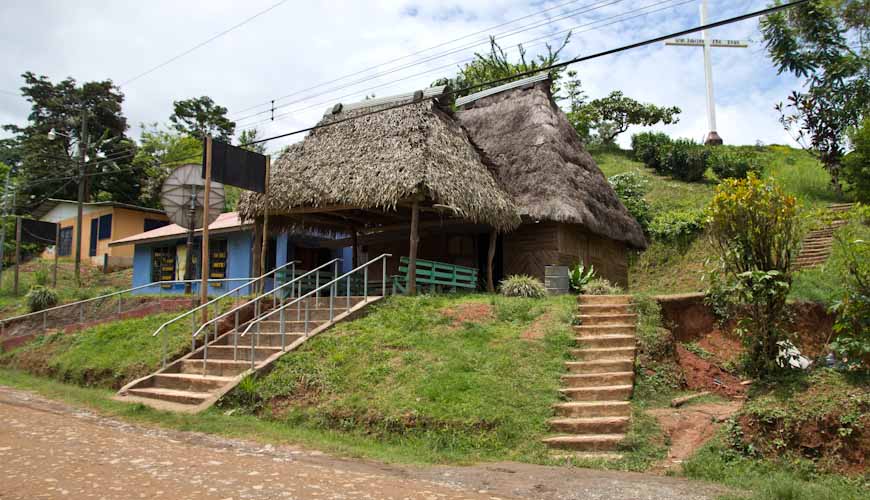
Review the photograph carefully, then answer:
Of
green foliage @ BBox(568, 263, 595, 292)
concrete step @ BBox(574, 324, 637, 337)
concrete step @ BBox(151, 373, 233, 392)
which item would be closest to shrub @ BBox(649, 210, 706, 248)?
green foliage @ BBox(568, 263, 595, 292)

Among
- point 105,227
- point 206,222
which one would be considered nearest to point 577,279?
point 206,222

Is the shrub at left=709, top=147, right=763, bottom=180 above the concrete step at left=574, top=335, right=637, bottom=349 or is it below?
above

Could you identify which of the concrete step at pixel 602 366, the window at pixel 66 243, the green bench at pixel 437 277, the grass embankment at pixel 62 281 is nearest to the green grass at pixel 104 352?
the grass embankment at pixel 62 281

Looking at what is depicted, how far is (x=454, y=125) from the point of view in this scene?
15078 mm

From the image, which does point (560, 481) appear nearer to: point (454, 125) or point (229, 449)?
point (229, 449)

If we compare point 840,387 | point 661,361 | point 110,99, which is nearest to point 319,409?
point 661,361

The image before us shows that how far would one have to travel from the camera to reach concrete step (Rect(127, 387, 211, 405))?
9.55 meters

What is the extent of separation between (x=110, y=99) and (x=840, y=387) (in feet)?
149

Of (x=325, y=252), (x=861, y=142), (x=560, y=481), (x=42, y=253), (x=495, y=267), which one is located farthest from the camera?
(x=42, y=253)

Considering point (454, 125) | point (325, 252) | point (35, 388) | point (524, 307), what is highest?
point (454, 125)

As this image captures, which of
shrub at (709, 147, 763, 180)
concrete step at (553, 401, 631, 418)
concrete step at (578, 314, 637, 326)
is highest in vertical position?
shrub at (709, 147, 763, 180)

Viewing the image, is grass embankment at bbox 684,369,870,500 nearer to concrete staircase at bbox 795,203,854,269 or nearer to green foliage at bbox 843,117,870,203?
concrete staircase at bbox 795,203,854,269

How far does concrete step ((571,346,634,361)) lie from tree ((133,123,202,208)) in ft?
111

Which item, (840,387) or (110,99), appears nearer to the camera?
(840,387)
